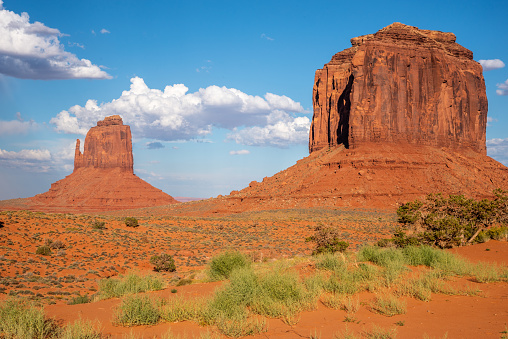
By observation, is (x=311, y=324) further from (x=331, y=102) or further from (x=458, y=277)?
(x=331, y=102)

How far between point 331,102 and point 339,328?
89306mm

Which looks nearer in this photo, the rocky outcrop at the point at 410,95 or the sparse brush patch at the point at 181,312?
the sparse brush patch at the point at 181,312

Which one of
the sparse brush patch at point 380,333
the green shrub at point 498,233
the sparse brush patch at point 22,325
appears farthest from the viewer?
the green shrub at point 498,233

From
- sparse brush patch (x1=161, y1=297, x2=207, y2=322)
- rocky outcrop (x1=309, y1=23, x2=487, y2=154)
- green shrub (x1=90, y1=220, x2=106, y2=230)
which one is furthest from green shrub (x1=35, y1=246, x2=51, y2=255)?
rocky outcrop (x1=309, y1=23, x2=487, y2=154)

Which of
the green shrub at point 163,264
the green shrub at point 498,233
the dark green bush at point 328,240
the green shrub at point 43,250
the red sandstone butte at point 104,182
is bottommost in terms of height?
the green shrub at point 163,264

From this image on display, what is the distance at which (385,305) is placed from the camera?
788cm

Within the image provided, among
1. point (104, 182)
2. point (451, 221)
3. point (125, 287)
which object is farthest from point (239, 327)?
point (104, 182)

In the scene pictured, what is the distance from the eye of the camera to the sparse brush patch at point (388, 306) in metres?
7.58

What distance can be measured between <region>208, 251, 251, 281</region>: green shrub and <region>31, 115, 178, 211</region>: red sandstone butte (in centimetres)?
9993

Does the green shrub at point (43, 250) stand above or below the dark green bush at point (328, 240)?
below

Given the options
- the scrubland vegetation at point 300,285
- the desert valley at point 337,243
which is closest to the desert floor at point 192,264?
the desert valley at point 337,243

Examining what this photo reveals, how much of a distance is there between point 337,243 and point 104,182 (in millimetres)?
113919

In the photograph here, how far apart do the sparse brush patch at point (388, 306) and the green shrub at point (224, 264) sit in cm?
580

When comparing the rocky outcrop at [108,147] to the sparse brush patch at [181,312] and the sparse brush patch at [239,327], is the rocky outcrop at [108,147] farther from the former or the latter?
the sparse brush patch at [239,327]
